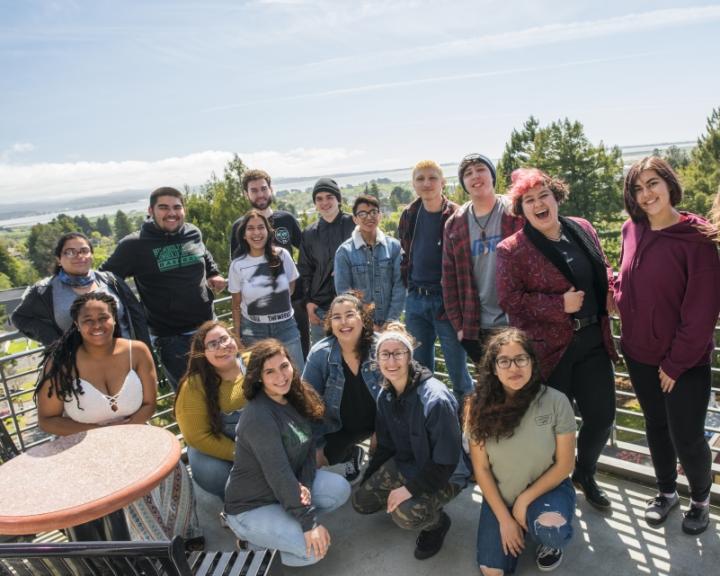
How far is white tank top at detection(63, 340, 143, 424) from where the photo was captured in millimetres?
2910

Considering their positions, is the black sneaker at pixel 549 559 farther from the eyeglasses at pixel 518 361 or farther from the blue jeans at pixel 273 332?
the blue jeans at pixel 273 332

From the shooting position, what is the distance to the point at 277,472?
2.70 metres

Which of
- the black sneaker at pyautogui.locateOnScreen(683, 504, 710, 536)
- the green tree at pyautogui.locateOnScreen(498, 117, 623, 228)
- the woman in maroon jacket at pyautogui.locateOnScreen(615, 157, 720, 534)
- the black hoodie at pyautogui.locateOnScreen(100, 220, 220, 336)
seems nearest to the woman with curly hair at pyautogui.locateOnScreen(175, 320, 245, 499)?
the black hoodie at pyautogui.locateOnScreen(100, 220, 220, 336)

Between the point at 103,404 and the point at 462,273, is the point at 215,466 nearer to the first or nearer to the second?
the point at 103,404

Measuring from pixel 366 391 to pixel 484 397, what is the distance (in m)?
0.90

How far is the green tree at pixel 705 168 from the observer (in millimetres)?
35344

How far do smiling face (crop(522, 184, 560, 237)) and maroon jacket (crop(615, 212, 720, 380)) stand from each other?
420mm

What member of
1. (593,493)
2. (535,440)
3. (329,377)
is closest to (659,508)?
(593,493)

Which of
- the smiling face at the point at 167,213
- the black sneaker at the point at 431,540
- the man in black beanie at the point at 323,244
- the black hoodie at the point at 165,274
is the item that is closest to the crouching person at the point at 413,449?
the black sneaker at the point at 431,540

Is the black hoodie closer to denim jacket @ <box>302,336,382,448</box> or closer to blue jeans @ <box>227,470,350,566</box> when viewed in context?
denim jacket @ <box>302,336,382,448</box>

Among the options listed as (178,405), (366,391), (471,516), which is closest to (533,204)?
(366,391)

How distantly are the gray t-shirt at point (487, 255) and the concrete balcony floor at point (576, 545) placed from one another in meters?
1.23

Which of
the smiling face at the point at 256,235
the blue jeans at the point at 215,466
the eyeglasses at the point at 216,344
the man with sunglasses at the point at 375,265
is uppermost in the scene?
the smiling face at the point at 256,235

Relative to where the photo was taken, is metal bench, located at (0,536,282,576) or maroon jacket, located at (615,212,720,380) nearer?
metal bench, located at (0,536,282,576)
